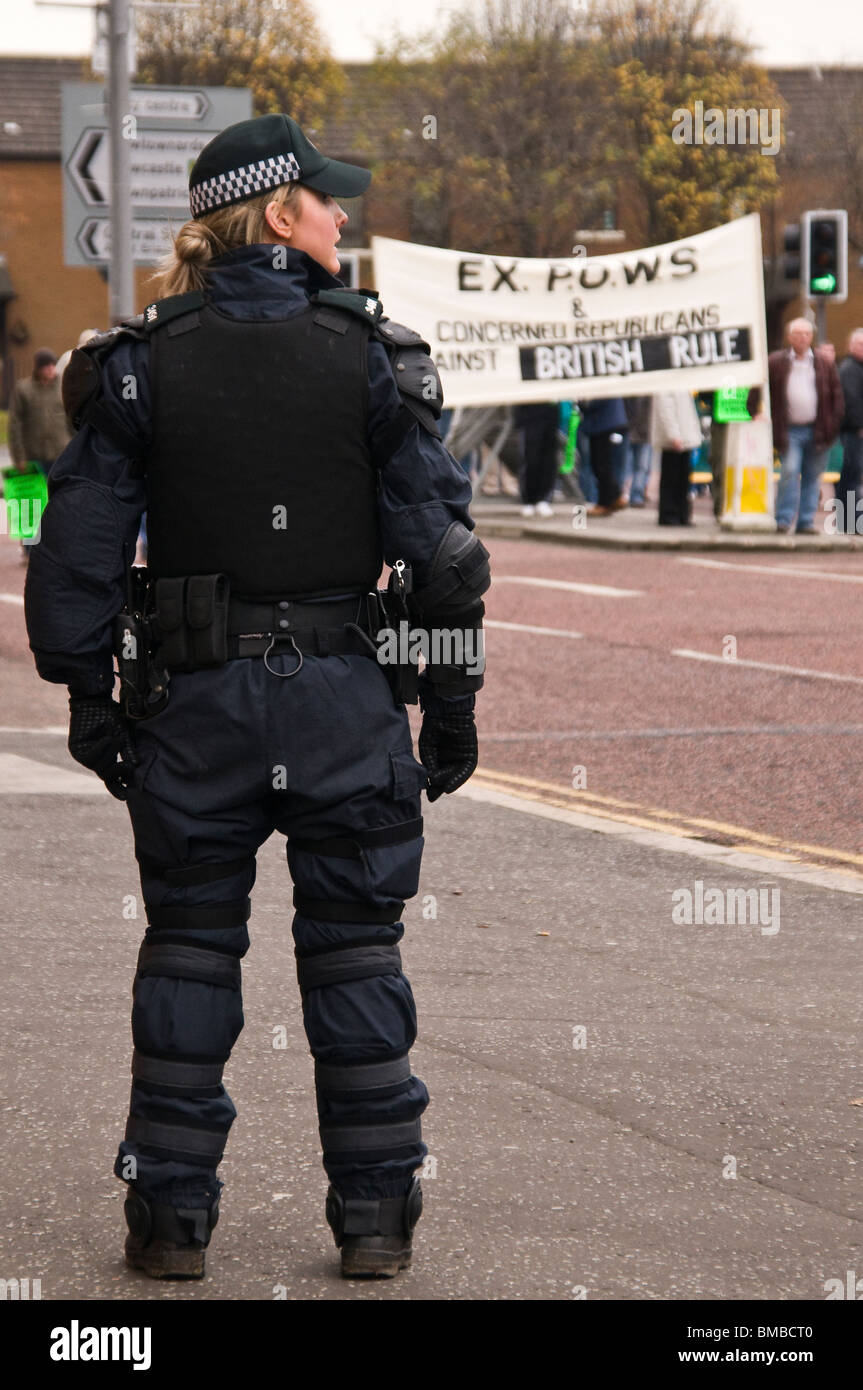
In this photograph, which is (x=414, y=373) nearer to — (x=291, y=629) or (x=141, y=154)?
(x=291, y=629)

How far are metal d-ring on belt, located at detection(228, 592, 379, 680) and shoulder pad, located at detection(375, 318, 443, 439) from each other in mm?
344

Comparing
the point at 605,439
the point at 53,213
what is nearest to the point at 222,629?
the point at 605,439

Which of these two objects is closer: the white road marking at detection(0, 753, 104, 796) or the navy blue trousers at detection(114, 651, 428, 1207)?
the navy blue trousers at detection(114, 651, 428, 1207)

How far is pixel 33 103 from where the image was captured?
192ft

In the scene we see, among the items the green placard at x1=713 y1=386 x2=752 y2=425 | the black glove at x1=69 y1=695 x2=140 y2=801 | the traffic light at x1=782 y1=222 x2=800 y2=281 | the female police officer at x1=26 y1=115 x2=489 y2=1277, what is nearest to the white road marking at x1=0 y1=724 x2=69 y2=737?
the black glove at x1=69 y1=695 x2=140 y2=801

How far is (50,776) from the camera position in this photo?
8.26 metres

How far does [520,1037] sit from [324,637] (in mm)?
1651

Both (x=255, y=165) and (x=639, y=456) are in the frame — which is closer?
(x=255, y=165)

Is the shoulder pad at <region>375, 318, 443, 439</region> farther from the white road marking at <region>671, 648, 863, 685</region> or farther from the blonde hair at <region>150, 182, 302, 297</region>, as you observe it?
the white road marking at <region>671, 648, 863, 685</region>

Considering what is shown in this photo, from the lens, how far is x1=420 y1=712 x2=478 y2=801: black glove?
3.64 m

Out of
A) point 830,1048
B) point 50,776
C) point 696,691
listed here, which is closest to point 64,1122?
point 830,1048

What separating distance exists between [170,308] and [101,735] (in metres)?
0.71

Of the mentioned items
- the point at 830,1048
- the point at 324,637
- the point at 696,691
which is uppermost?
the point at 324,637

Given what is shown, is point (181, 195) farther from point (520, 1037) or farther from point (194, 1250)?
point (194, 1250)
